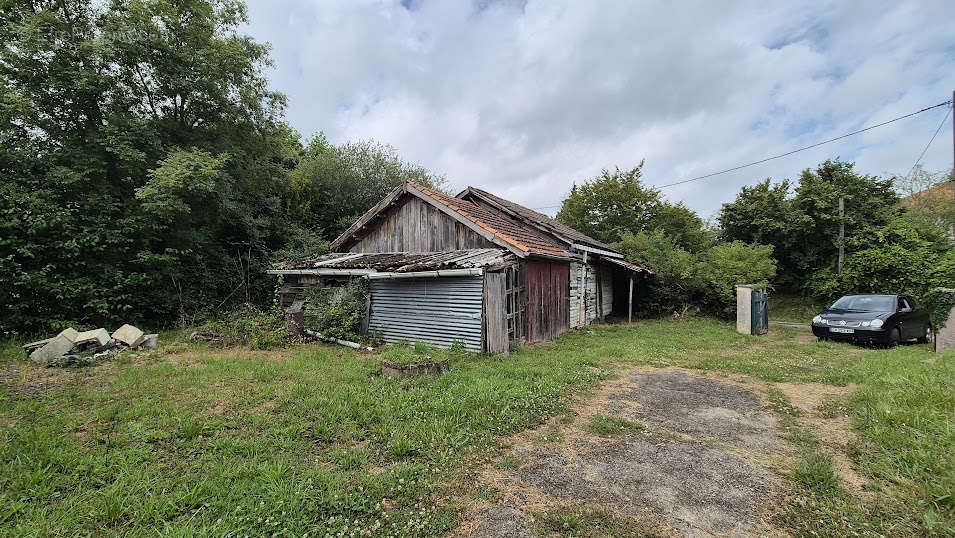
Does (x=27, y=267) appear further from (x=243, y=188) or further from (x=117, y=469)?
(x=117, y=469)

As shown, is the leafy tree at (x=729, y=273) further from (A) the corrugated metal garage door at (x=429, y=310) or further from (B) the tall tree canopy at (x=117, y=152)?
(B) the tall tree canopy at (x=117, y=152)

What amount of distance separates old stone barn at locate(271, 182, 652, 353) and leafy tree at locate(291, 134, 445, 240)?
5.36 metres

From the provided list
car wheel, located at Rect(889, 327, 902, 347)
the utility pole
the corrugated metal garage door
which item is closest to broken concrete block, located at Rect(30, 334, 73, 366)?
the corrugated metal garage door

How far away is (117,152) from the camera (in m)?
9.90

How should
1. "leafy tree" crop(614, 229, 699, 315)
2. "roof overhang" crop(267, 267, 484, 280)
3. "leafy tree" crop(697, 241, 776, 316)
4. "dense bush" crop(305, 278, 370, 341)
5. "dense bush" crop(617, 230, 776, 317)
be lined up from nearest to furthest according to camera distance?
"roof overhang" crop(267, 267, 484, 280)
"dense bush" crop(305, 278, 370, 341)
"leafy tree" crop(697, 241, 776, 316)
"dense bush" crop(617, 230, 776, 317)
"leafy tree" crop(614, 229, 699, 315)

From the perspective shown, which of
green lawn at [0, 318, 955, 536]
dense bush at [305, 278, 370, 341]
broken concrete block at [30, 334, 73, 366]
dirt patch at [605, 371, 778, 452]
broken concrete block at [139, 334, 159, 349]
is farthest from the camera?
dense bush at [305, 278, 370, 341]

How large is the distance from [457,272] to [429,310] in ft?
5.94

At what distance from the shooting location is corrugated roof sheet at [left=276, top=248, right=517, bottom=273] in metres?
8.92

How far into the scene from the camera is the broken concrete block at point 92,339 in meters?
7.98

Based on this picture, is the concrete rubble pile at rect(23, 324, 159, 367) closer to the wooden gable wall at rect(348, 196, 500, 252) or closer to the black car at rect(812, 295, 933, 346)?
the wooden gable wall at rect(348, 196, 500, 252)

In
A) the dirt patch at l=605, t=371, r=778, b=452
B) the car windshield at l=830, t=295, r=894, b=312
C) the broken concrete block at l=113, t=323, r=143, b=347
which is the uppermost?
the car windshield at l=830, t=295, r=894, b=312

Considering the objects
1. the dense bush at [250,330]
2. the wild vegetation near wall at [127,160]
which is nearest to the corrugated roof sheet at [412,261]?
the dense bush at [250,330]

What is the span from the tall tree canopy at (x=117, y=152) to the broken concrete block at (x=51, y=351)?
284 centimetres

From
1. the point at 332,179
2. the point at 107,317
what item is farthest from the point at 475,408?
the point at 332,179
